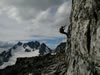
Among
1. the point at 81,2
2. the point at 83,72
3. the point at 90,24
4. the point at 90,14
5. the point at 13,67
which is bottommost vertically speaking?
the point at 13,67

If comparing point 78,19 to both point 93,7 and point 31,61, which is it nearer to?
point 93,7

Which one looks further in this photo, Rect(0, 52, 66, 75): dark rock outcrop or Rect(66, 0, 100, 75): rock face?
Rect(0, 52, 66, 75): dark rock outcrop

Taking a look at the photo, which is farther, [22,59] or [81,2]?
[22,59]

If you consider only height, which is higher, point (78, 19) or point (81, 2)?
point (81, 2)

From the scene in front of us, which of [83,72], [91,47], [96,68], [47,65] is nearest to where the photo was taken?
[96,68]

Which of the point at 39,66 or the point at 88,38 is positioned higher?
the point at 88,38

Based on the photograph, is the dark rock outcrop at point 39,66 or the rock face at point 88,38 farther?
the dark rock outcrop at point 39,66

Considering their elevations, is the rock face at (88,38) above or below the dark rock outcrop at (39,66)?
above

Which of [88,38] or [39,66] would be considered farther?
[39,66]

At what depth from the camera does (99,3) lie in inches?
737

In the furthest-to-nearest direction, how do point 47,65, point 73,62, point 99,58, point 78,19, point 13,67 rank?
point 13,67, point 47,65, point 73,62, point 78,19, point 99,58

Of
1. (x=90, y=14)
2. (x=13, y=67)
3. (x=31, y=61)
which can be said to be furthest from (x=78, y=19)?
(x=13, y=67)

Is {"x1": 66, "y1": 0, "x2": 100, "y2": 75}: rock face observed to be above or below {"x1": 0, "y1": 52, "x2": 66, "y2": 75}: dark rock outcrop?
above

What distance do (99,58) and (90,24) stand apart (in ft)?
16.4
